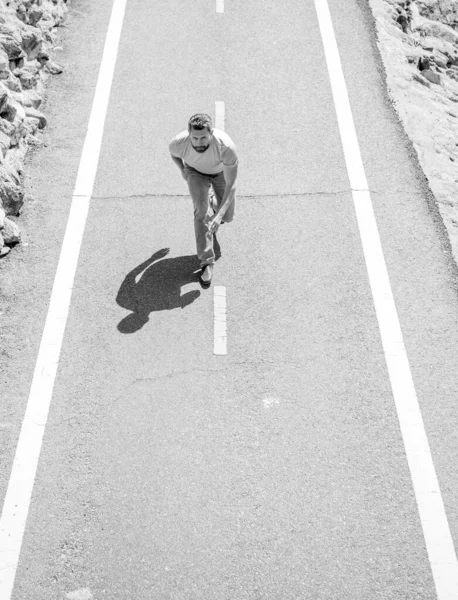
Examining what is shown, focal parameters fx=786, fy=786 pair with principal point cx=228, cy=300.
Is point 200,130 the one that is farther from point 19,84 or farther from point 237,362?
point 19,84

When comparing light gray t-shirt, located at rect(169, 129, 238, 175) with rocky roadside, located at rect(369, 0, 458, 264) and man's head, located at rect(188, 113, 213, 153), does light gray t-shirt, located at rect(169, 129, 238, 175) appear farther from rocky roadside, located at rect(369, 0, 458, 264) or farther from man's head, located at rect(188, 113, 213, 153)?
rocky roadside, located at rect(369, 0, 458, 264)

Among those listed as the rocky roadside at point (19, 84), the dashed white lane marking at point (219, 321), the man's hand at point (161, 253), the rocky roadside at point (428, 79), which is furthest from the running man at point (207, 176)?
the rocky roadside at point (428, 79)

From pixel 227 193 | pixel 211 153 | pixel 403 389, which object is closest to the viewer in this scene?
pixel 403 389

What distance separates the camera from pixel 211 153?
8.88 m

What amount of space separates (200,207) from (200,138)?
1.04 m

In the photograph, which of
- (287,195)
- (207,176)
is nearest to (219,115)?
(287,195)

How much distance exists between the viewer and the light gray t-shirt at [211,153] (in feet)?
28.9

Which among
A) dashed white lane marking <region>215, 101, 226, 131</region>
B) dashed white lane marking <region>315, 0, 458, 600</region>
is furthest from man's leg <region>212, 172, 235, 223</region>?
dashed white lane marking <region>215, 101, 226, 131</region>

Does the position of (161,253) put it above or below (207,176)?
below


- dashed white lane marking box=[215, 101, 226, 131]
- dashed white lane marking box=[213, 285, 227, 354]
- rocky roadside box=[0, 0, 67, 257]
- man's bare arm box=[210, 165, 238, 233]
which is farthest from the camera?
dashed white lane marking box=[215, 101, 226, 131]

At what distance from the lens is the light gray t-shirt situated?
28.9ft

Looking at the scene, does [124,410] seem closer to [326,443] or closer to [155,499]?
[155,499]

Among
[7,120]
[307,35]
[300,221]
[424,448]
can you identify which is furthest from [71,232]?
[307,35]

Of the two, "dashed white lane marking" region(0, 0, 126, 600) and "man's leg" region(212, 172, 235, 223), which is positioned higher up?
"man's leg" region(212, 172, 235, 223)
